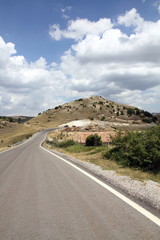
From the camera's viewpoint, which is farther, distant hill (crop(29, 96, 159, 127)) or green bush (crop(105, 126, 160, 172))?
distant hill (crop(29, 96, 159, 127))

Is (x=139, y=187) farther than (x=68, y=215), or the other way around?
(x=139, y=187)

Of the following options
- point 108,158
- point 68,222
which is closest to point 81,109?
point 108,158

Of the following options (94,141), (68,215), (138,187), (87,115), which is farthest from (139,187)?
(87,115)

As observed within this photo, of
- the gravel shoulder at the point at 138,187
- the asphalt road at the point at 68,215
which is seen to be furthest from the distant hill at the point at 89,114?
the asphalt road at the point at 68,215

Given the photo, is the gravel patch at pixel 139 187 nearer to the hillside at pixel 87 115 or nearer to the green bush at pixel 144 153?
the green bush at pixel 144 153

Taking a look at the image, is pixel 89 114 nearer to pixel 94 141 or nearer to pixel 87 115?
pixel 87 115

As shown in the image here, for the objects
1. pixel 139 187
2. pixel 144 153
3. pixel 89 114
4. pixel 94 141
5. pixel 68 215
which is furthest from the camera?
pixel 89 114

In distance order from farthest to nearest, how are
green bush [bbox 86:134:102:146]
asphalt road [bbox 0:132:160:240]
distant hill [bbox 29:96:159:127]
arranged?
1. distant hill [bbox 29:96:159:127]
2. green bush [bbox 86:134:102:146]
3. asphalt road [bbox 0:132:160:240]

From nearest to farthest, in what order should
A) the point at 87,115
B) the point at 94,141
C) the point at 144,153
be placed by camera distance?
the point at 144,153 < the point at 94,141 < the point at 87,115

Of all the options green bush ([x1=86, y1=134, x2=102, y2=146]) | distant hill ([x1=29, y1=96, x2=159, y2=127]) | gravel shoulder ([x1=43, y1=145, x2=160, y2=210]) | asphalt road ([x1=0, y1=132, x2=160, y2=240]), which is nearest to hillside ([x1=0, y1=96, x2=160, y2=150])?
distant hill ([x1=29, y1=96, x2=159, y2=127])

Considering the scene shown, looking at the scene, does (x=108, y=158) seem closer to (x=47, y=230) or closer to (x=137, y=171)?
(x=137, y=171)

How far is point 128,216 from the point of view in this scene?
15.6ft

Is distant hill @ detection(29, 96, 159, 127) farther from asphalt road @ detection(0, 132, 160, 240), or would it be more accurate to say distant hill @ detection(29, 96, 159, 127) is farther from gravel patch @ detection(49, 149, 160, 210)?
asphalt road @ detection(0, 132, 160, 240)

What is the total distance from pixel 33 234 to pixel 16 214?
3.71 feet
